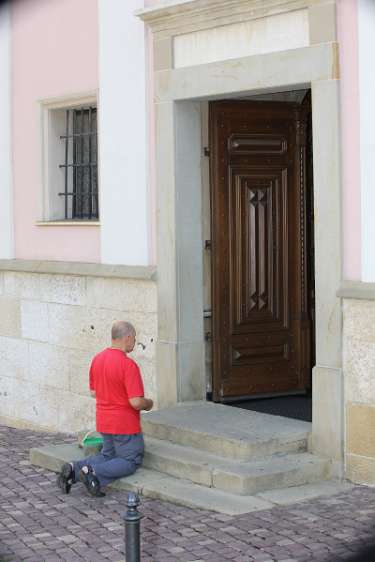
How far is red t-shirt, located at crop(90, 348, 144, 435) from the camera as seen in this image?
6.49 meters

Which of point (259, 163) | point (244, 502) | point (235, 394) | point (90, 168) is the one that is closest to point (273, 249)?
point (259, 163)

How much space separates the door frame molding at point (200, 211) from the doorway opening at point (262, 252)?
306 millimetres

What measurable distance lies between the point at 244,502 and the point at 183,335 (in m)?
2.26

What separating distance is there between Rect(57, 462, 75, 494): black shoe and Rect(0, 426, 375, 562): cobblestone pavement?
0.06m

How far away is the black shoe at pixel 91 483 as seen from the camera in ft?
Result: 21.4

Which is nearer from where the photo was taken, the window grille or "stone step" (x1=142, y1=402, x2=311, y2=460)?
"stone step" (x1=142, y1=402, x2=311, y2=460)

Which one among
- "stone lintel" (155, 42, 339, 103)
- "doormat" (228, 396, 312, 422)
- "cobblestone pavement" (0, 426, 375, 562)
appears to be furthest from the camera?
"doormat" (228, 396, 312, 422)

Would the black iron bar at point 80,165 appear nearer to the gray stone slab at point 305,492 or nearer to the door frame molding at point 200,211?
the door frame molding at point 200,211

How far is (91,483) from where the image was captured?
6.51m

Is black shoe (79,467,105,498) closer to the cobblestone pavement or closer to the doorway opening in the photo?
the cobblestone pavement

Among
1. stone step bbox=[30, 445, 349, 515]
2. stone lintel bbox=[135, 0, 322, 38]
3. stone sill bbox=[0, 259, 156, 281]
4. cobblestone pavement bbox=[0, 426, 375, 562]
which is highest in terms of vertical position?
stone lintel bbox=[135, 0, 322, 38]

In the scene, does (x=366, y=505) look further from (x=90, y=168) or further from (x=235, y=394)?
(x=90, y=168)

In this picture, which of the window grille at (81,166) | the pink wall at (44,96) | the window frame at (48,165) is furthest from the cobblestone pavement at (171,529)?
the window frame at (48,165)

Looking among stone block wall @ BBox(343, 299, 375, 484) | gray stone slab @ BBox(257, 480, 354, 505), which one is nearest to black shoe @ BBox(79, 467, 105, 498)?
gray stone slab @ BBox(257, 480, 354, 505)
